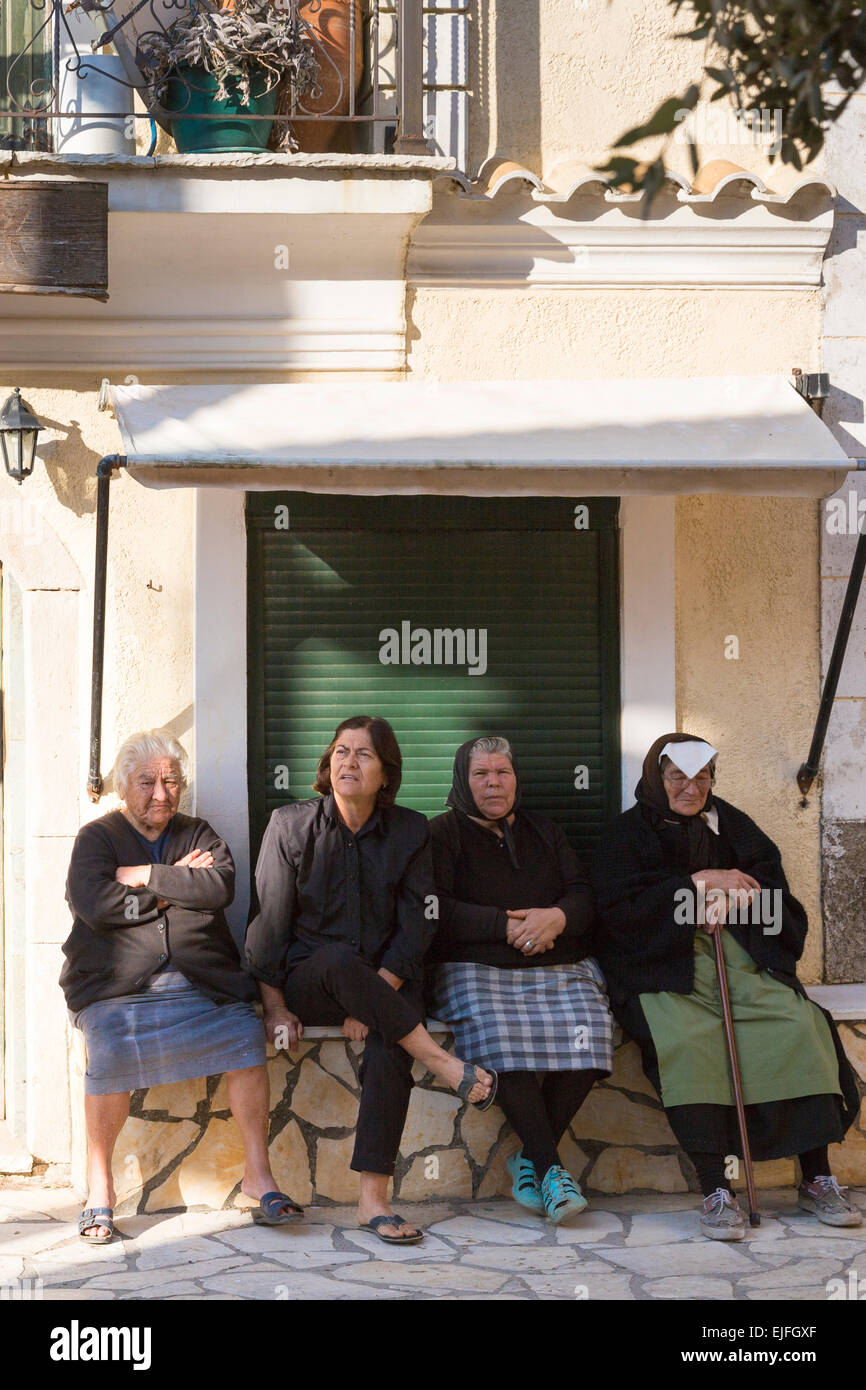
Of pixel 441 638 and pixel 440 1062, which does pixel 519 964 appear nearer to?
pixel 440 1062

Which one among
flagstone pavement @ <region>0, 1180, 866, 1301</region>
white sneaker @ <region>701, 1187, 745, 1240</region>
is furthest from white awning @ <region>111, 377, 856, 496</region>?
flagstone pavement @ <region>0, 1180, 866, 1301</region>

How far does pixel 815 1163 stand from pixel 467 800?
70.4 inches

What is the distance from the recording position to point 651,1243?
530cm

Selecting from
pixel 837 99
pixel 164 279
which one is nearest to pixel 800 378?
pixel 837 99

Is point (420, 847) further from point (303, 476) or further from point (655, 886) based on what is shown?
point (303, 476)

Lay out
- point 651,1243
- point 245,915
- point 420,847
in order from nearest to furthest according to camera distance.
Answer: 1. point 651,1243
2. point 420,847
3. point 245,915

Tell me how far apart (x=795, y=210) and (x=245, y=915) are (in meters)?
3.50

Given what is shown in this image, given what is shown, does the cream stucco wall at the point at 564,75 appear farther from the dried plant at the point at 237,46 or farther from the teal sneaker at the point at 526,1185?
the teal sneaker at the point at 526,1185

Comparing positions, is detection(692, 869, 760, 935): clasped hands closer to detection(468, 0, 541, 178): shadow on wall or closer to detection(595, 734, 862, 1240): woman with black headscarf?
detection(595, 734, 862, 1240): woman with black headscarf

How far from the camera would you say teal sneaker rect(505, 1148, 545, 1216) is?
18.4 ft

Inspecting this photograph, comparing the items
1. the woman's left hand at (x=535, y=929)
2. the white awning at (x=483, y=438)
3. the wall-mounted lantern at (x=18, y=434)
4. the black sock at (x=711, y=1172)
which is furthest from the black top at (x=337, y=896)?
the wall-mounted lantern at (x=18, y=434)

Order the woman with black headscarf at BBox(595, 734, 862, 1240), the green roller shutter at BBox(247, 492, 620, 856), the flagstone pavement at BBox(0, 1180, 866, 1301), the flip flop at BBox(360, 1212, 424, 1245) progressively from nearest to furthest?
the flagstone pavement at BBox(0, 1180, 866, 1301)
the flip flop at BBox(360, 1212, 424, 1245)
the woman with black headscarf at BBox(595, 734, 862, 1240)
the green roller shutter at BBox(247, 492, 620, 856)

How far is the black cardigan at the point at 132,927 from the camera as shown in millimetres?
5590

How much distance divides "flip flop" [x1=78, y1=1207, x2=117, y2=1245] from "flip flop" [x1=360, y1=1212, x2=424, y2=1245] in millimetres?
849
